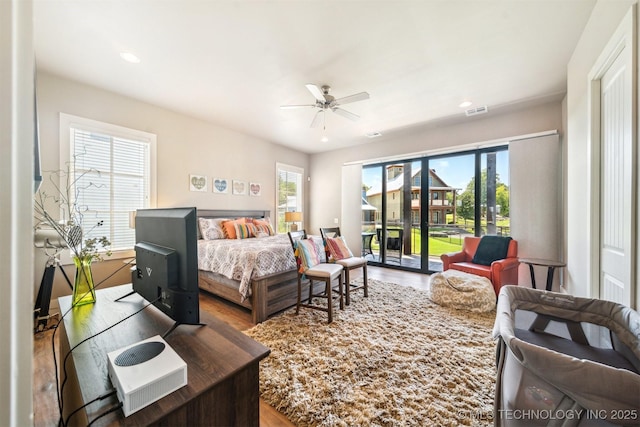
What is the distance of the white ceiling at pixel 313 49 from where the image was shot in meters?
1.96

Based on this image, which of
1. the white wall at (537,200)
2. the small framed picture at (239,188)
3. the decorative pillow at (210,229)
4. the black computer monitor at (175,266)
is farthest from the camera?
the small framed picture at (239,188)

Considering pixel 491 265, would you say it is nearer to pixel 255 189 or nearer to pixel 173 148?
pixel 255 189

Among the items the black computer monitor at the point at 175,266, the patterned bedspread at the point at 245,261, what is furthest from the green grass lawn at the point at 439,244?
the black computer monitor at the point at 175,266

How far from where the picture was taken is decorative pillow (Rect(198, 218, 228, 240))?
400 centimetres

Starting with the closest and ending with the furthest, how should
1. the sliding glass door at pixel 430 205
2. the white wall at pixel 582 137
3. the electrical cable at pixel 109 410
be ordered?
the electrical cable at pixel 109 410 → the white wall at pixel 582 137 → the sliding glass door at pixel 430 205

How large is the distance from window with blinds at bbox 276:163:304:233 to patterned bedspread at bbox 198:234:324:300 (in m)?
2.55

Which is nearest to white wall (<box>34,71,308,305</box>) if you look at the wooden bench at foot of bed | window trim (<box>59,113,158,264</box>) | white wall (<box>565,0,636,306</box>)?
window trim (<box>59,113,158,264</box>)

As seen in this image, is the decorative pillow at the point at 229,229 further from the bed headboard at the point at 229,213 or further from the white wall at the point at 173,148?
the white wall at the point at 173,148

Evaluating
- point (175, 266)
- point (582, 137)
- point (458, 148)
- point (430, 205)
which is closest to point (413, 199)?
point (430, 205)

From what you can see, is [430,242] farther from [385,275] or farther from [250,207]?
[250,207]

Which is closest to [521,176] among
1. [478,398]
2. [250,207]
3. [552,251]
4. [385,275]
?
[552,251]

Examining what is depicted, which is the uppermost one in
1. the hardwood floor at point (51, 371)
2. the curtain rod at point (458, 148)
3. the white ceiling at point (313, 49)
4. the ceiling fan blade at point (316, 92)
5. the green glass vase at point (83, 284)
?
the white ceiling at point (313, 49)

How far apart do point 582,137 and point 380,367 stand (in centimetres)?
272

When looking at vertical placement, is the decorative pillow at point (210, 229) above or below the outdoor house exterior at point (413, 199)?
below
